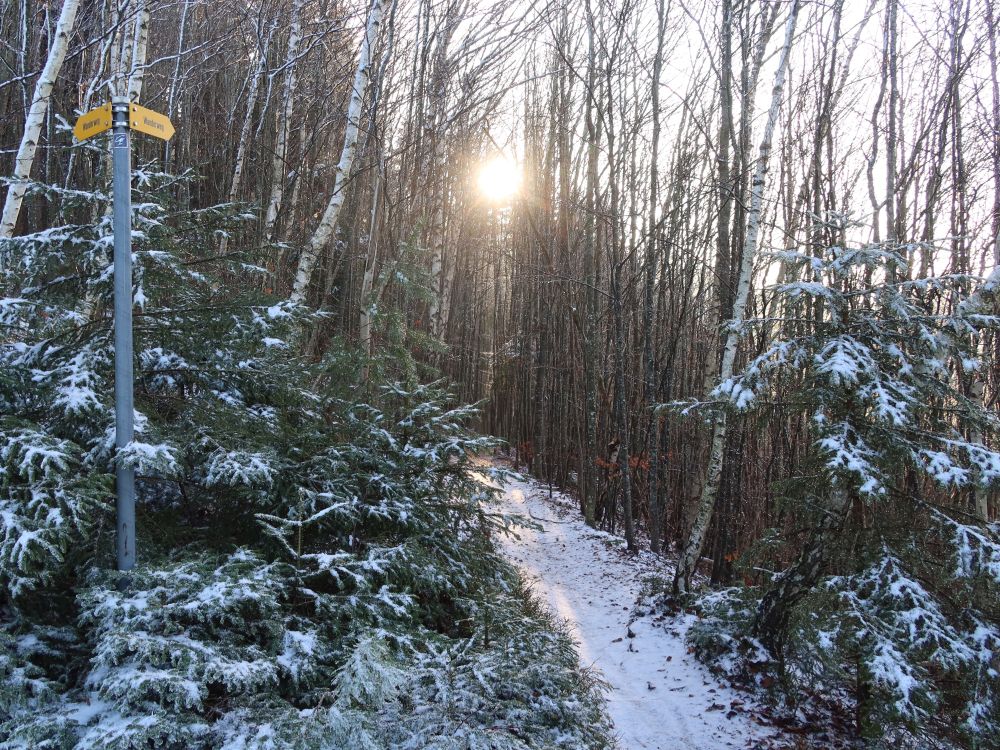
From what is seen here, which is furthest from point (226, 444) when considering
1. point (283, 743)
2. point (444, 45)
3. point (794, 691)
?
point (444, 45)

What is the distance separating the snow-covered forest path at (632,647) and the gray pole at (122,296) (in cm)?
343

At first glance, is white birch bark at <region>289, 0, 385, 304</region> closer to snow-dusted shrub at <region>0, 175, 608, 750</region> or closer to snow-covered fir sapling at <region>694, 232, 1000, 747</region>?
snow-dusted shrub at <region>0, 175, 608, 750</region>

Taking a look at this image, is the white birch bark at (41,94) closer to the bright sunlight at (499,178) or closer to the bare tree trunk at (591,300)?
the bare tree trunk at (591,300)

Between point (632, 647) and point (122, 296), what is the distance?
5134mm

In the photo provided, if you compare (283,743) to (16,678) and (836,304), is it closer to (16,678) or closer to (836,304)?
(16,678)

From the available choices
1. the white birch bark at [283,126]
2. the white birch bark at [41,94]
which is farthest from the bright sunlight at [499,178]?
the white birch bark at [41,94]

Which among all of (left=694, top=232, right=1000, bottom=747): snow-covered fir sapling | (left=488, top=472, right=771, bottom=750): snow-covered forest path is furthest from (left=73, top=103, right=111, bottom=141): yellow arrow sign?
(left=488, top=472, right=771, bottom=750): snow-covered forest path

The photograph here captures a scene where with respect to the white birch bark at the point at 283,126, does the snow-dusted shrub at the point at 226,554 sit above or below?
below

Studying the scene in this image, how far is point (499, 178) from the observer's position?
15.7m

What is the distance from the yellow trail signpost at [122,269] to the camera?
104 inches

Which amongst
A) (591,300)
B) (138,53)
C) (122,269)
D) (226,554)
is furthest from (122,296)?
(591,300)

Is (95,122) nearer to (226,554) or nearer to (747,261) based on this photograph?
(226,554)

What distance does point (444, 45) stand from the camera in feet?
28.0

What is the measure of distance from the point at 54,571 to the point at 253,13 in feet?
27.3
